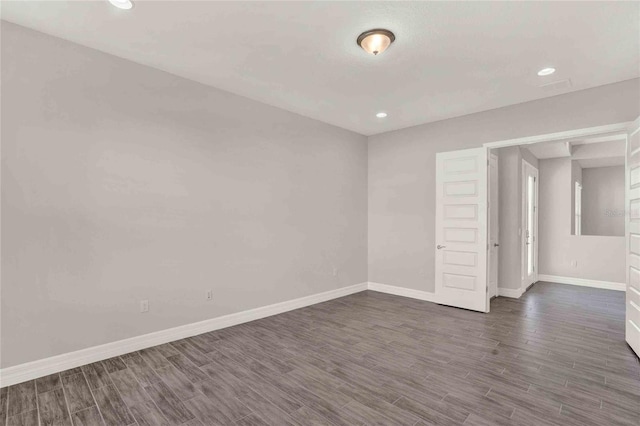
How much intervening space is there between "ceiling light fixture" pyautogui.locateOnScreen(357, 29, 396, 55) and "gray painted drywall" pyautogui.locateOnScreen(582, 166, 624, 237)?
23.0 feet

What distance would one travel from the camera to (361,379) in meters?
2.72

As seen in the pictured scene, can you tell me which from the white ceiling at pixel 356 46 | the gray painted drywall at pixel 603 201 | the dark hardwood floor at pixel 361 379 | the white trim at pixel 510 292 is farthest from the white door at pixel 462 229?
the gray painted drywall at pixel 603 201

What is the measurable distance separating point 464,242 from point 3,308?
5260mm

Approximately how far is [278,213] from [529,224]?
518cm

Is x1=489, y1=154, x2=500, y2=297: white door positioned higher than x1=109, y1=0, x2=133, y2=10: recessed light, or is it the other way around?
x1=109, y1=0, x2=133, y2=10: recessed light

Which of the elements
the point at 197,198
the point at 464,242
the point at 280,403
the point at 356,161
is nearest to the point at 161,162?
the point at 197,198

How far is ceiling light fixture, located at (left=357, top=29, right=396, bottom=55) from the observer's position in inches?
105

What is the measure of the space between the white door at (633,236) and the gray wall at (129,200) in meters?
3.87

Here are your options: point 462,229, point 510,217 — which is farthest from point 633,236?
point 510,217

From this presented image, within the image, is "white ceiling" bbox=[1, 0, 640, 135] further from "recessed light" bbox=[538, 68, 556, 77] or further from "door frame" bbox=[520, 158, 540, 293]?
"door frame" bbox=[520, 158, 540, 293]

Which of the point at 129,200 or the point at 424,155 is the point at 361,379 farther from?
the point at 424,155

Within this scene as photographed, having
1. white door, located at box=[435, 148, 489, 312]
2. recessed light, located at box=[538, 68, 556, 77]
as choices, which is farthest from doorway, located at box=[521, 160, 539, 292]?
recessed light, located at box=[538, 68, 556, 77]

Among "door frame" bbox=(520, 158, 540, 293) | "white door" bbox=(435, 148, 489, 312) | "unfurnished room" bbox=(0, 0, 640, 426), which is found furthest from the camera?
"door frame" bbox=(520, 158, 540, 293)

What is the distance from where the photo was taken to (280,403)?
2.38 metres
